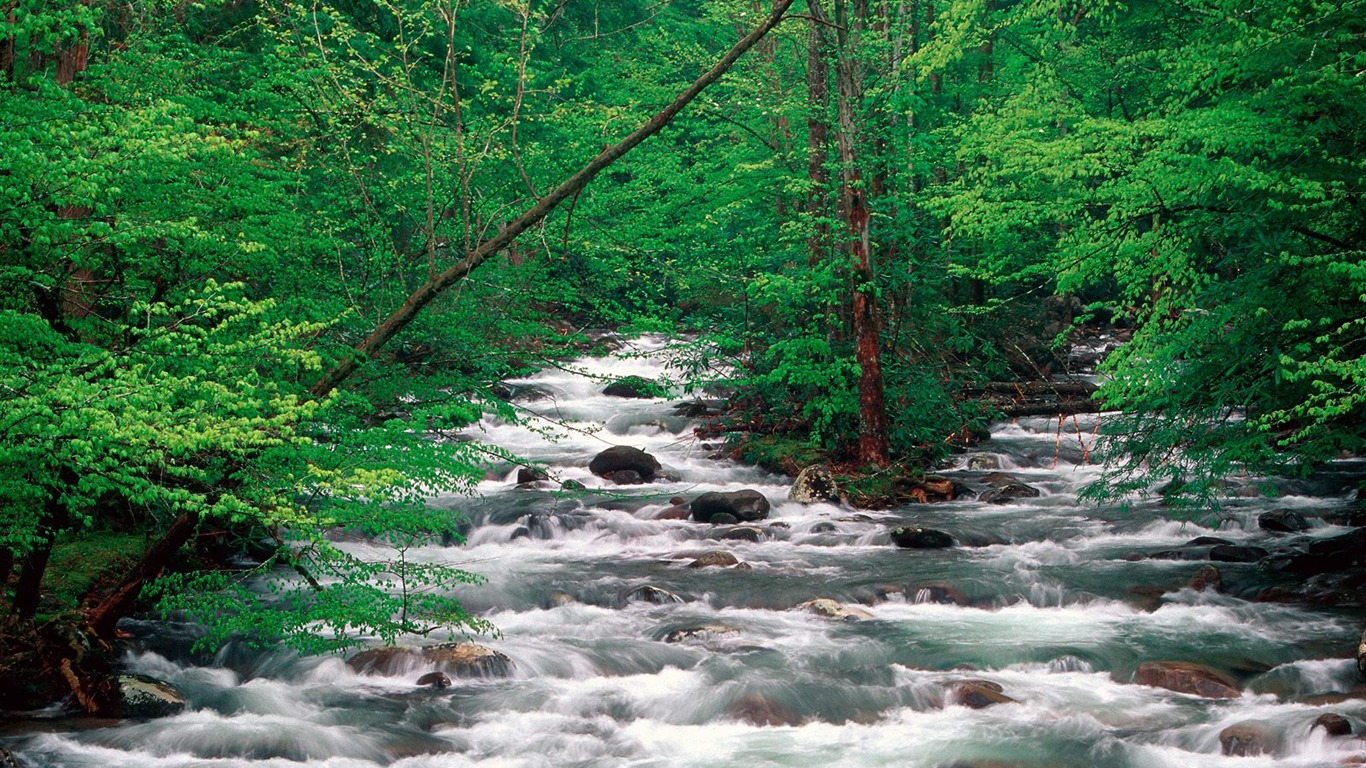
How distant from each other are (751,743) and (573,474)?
10.6 metres

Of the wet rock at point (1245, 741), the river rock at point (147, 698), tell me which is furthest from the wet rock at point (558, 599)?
the wet rock at point (1245, 741)

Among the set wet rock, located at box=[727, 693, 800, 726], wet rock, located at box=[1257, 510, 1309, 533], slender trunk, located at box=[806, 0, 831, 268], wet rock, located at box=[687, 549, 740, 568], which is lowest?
wet rock, located at box=[727, 693, 800, 726]

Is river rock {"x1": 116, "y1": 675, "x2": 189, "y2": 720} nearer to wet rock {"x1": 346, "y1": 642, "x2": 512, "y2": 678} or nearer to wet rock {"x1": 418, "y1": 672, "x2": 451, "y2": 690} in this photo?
wet rock {"x1": 346, "y1": 642, "x2": 512, "y2": 678}

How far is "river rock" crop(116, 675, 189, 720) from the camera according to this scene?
9352 mm

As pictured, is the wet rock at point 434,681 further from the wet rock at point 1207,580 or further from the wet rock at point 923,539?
the wet rock at point 1207,580

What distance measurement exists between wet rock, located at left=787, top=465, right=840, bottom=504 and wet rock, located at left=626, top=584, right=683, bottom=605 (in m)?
4.90

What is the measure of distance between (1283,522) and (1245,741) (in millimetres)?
7428

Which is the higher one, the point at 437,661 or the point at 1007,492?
the point at 1007,492

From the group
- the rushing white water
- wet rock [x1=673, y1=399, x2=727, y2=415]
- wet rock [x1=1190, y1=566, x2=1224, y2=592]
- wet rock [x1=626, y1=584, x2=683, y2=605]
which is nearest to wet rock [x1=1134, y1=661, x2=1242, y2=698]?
the rushing white water

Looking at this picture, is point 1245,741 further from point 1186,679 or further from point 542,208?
point 542,208

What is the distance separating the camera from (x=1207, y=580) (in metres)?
13.0

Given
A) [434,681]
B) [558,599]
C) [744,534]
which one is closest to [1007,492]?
[744,534]

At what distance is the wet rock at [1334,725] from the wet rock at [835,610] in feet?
16.1

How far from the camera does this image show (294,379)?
9.66 meters
